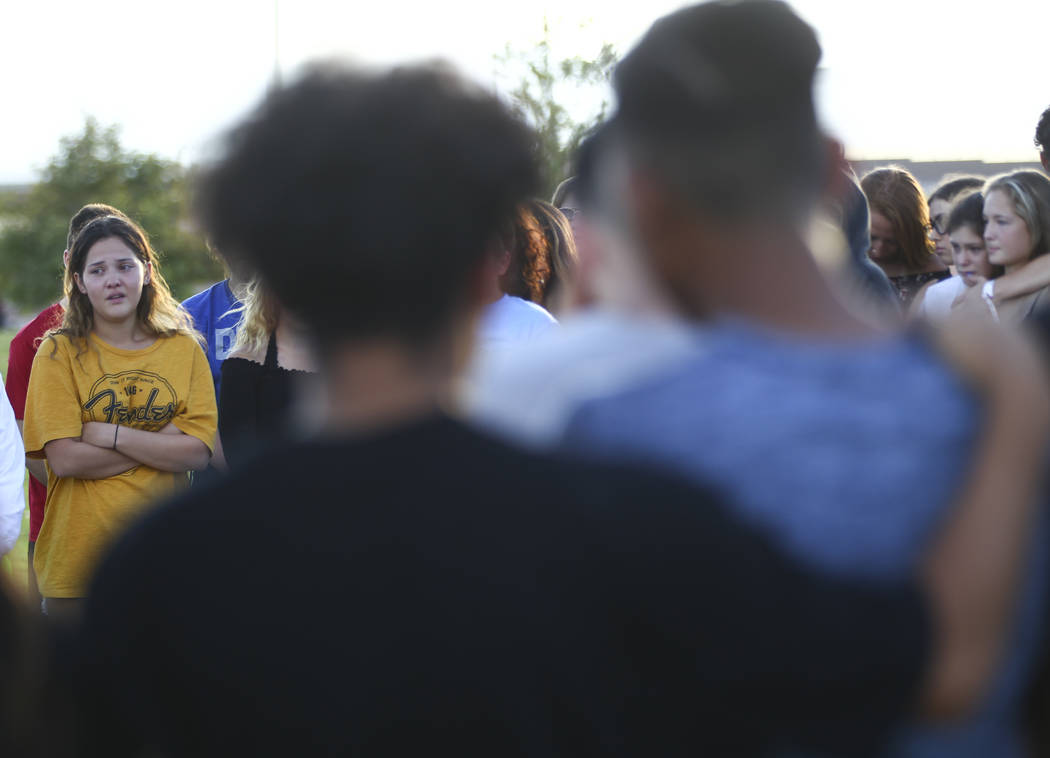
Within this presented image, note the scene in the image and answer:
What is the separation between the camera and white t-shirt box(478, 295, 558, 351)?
10.6 ft

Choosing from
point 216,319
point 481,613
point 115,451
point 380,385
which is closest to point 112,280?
point 216,319

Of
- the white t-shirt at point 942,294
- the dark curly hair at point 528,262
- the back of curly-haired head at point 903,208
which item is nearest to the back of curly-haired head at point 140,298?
the dark curly hair at point 528,262

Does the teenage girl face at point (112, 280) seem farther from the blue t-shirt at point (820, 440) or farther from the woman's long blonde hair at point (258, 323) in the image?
the blue t-shirt at point (820, 440)

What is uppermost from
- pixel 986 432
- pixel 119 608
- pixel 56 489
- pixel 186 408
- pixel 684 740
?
pixel 986 432

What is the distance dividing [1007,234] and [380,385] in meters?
4.15

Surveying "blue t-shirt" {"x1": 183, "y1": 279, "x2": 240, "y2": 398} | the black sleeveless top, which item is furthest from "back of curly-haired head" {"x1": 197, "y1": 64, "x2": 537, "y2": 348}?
"blue t-shirt" {"x1": 183, "y1": 279, "x2": 240, "y2": 398}

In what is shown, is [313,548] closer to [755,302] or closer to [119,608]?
[119,608]

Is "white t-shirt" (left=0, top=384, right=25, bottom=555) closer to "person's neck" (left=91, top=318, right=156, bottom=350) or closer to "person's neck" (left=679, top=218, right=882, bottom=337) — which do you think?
"person's neck" (left=91, top=318, right=156, bottom=350)

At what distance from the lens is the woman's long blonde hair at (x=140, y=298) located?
4.43 m

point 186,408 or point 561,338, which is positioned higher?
point 561,338

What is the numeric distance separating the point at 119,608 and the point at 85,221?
4295 mm

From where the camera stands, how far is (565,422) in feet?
3.53

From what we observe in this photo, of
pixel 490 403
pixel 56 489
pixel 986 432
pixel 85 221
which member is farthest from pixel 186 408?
pixel 986 432

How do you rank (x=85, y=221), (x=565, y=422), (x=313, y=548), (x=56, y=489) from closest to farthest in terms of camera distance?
(x=313, y=548), (x=565, y=422), (x=56, y=489), (x=85, y=221)
